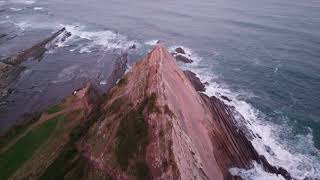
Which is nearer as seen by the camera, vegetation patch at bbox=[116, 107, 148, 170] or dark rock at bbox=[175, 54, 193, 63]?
vegetation patch at bbox=[116, 107, 148, 170]

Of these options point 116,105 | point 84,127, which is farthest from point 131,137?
point 84,127

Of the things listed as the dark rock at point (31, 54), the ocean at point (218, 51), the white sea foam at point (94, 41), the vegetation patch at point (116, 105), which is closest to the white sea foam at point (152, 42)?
the ocean at point (218, 51)

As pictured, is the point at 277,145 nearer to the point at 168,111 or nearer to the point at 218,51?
the point at 168,111

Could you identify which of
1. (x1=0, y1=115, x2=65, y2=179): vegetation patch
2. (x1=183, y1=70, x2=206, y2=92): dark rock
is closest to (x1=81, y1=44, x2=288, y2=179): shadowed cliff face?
(x1=0, y1=115, x2=65, y2=179): vegetation patch

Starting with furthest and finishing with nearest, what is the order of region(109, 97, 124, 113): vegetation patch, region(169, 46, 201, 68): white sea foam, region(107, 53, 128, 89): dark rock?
region(169, 46, 201, 68): white sea foam → region(107, 53, 128, 89): dark rock → region(109, 97, 124, 113): vegetation patch

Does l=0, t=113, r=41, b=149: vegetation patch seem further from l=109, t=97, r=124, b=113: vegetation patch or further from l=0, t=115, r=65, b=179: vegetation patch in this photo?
l=109, t=97, r=124, b=113: vegetation patch

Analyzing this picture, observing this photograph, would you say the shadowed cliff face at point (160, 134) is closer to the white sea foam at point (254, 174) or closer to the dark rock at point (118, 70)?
the white sea foam at point (254, 174)
